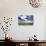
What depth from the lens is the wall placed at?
4.11m

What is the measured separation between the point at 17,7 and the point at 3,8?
0.45 meters

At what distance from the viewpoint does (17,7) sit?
4129mm

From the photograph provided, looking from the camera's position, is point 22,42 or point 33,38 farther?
point 33,38

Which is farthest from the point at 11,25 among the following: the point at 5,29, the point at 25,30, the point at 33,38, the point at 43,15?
the point at 43,15

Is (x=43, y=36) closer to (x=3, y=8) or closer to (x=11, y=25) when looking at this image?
(x=11, y=25)

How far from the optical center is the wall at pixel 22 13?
4.11 metres

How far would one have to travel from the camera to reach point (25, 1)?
4121 mm

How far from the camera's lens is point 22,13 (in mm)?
4137

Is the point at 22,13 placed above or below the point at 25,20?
above

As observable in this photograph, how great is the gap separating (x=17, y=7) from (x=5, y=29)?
0.81 metres

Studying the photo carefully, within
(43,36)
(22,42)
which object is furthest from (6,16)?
(43,36)

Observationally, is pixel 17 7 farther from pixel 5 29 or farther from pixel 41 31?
pixel 41 31

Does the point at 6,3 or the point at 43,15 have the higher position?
the point at 6,3

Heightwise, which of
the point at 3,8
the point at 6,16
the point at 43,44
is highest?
the point at 3,8
